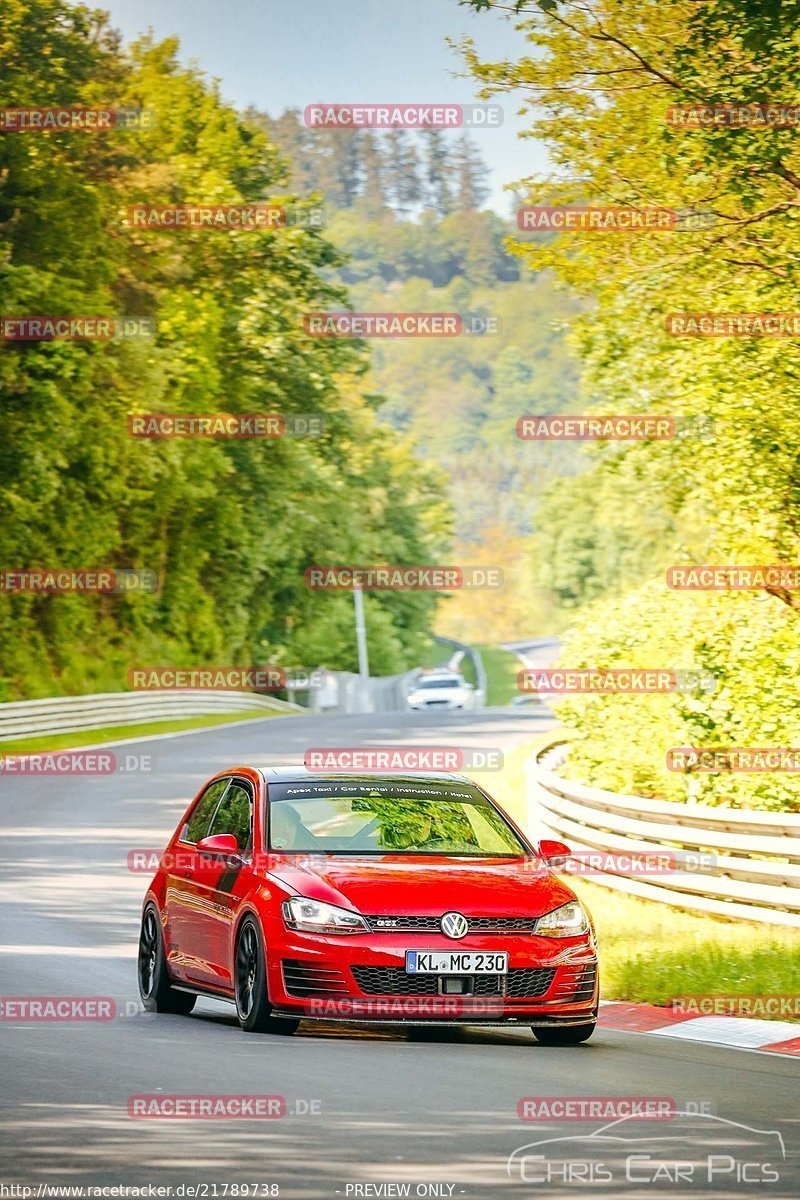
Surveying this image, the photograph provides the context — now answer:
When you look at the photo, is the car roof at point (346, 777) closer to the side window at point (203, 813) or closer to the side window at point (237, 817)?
the side window at point (237, 817)

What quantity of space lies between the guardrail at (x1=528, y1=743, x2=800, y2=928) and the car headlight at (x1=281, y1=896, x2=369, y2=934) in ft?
16.0

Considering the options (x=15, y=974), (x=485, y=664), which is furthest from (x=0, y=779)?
(x=485, y=664)

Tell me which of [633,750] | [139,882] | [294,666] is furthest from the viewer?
[294,666]

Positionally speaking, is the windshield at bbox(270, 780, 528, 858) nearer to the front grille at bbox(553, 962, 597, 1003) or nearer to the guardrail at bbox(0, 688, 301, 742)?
the front grille at bbox(553, 962, 597, 1003)

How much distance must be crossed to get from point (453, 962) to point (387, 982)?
35 centimetres

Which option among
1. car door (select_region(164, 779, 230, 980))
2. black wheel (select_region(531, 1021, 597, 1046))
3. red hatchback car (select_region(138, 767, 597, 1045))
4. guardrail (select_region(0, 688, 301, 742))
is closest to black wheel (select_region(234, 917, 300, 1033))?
red hatchback car (select_region(138, 767, 597, 1045))

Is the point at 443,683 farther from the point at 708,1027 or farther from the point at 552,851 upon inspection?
the point at 552,851

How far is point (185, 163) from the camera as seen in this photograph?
59.5 metres

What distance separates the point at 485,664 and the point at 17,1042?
146936 mm

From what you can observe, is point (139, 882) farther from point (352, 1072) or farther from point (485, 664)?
point (485, 664)

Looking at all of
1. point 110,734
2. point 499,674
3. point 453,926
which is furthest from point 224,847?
point 499,674

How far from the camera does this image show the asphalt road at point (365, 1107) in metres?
6.66

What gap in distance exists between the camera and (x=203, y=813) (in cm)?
1230

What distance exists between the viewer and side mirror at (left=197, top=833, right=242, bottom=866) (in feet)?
35.7
